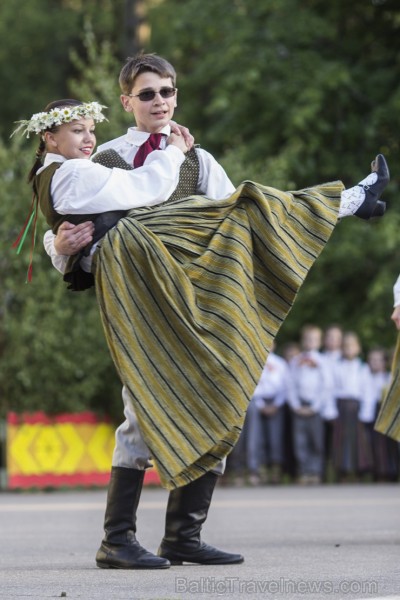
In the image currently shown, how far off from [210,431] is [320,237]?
0.95m

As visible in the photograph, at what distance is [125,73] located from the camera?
6.42 metres

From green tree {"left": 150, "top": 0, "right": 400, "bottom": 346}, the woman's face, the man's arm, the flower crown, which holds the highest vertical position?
green tree {"left": 150, "top": 0, "right": 400, "bottom": 346}

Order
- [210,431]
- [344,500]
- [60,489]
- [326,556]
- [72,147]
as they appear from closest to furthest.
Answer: [210,431] → [72,147] → [326,556] → [344,500] → [60,489]

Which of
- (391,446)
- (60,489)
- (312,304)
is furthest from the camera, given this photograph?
(312,304)

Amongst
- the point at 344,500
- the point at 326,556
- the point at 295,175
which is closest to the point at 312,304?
the point at 295,175

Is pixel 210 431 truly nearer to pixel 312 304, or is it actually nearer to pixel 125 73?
pixel 125 73

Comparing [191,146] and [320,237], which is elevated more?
[191,146]

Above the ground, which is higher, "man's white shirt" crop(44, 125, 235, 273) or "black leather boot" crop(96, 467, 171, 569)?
"man's white shirt" crop(44, 125, 235, 273)

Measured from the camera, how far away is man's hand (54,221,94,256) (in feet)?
19.7

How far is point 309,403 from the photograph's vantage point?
701 inches

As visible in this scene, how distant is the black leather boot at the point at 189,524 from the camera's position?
6273 mm

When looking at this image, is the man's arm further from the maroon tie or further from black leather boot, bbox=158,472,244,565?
black leather boot, bbox=158,472,244,565

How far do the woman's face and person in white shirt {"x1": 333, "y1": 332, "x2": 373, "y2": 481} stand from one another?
11955 millimetres

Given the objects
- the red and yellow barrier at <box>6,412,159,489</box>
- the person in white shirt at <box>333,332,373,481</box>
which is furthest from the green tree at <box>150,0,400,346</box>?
the red and yellow barrier at <box>6,412,159,489</box>
